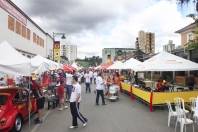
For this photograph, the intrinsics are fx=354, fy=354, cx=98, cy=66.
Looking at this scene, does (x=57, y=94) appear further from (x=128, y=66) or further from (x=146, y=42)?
(x=146, y=42)

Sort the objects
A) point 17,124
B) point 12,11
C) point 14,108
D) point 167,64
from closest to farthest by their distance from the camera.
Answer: point 17,124, point 14,108, point 167,64, point 12,11

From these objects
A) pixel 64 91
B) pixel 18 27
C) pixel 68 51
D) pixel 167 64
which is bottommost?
pixel 64 91

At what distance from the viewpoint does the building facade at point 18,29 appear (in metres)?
30.9

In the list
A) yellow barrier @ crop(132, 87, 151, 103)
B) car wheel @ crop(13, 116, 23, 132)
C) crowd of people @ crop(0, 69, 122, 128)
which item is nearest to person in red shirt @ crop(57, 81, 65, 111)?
crowd of people @ crop(0, 69, 122, 128)

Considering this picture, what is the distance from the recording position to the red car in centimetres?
1112

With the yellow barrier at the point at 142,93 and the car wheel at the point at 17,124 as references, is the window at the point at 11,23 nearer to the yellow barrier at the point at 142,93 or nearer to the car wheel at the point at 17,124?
the yellow barrier at the point at 142,93

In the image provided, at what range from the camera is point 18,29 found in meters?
37.8

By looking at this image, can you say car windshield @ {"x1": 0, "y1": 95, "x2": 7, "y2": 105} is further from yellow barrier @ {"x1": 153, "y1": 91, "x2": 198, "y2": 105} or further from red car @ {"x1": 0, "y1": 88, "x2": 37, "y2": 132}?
yellow barrier @ {"x1": 153, "y1": 91, "x2": 198, "y2": 105}

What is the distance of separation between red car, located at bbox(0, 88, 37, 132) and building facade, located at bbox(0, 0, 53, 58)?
17558 mm

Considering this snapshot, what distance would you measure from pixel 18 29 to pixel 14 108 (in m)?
27.0

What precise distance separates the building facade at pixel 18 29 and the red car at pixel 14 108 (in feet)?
57.6

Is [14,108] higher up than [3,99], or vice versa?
[3,99]

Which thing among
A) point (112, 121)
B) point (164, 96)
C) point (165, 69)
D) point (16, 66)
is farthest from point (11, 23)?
point (112, 121)

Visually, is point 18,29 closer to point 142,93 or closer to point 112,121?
point 142,93
